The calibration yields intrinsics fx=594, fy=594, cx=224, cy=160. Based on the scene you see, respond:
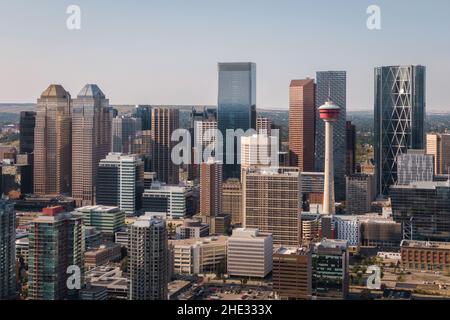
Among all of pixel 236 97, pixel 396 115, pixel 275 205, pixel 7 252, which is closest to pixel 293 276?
pixel 7 252

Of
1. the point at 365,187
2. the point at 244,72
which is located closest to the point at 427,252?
the point at 365,187

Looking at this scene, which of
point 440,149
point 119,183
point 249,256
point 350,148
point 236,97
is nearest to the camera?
point 249,256

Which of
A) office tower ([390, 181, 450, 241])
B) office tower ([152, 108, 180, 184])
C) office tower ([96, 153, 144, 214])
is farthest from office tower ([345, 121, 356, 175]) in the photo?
office tower ([96, 153, 144, 214])

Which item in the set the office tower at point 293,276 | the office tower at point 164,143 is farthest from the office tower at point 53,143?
the office tower at point 293,276

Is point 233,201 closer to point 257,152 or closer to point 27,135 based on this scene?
point 257,152

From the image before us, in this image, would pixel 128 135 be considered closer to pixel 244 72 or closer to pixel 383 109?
pixel 244 72

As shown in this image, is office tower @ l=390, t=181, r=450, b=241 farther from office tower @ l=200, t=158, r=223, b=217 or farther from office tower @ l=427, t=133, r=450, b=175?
office tower @ l=427, t=133, r=450, b=175
